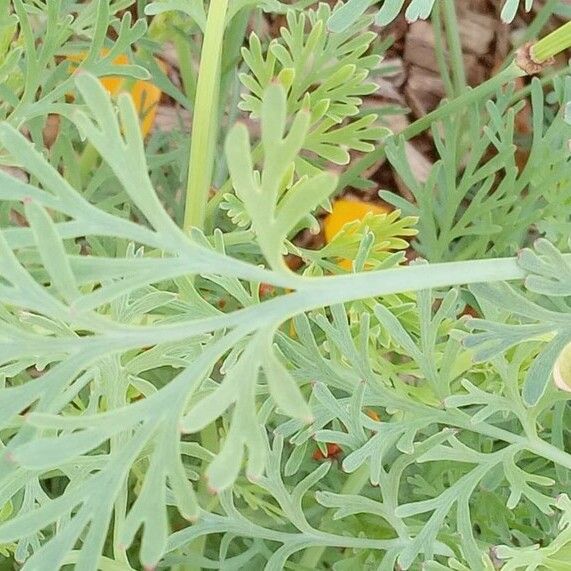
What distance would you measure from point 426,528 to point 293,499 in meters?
0.08

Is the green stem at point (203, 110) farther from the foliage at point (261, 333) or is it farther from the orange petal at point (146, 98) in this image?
the orange petal at point (146, 98)

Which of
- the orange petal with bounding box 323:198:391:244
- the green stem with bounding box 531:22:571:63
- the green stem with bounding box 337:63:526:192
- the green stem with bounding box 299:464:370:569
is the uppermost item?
the green stem with bounding box 531:22:571:63

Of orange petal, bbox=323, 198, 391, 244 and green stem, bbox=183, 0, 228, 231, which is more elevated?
green stem, bbox=183, 0, 228, 231

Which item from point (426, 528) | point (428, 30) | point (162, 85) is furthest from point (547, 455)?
point (428, 30)

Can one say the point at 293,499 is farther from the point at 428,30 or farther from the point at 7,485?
the point at 428,30

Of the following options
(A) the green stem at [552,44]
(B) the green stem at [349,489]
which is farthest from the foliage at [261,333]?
(A) the green stem at [552,44]

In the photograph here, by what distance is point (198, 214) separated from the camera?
59cm

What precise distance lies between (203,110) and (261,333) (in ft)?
0.71

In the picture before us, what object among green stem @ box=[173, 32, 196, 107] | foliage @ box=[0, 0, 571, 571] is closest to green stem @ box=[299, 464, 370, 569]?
foliage @ box=[0, 0, 571, 571]

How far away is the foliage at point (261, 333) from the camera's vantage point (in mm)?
366

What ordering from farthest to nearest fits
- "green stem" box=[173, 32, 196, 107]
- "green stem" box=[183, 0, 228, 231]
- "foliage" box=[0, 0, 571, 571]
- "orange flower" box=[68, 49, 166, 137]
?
"orange flower" box=[68, 49, 166, 137] → "green stem" box=[173, 32, 196, 107] → "green stem" box=[183, 0, 228, 231] → "foliage" box=[0, 0, 571, 571]

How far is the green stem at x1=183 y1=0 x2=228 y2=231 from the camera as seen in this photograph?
0.54 meters

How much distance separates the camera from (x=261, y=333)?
1.25 ft

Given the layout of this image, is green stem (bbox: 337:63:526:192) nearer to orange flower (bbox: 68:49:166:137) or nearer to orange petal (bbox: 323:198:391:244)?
orange petal (bbox: 323:198:391:244)
